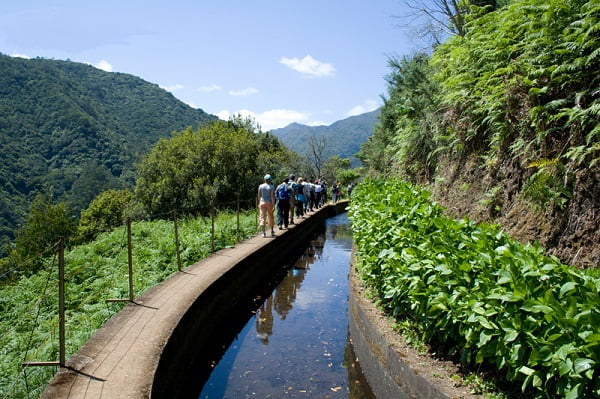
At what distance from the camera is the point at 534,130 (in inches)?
279

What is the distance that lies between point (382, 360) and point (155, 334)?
2849mm

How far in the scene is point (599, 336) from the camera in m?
2.62

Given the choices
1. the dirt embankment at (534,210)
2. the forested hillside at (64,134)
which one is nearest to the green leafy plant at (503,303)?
the dirt embankment at (534,210)

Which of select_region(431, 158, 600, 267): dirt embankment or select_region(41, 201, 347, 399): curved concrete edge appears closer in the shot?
select_region(41, 201, 347, 399): curved concrete edge

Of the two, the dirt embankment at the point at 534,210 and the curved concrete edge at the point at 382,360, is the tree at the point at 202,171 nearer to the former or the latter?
the dirt embankment at the point at 534,210

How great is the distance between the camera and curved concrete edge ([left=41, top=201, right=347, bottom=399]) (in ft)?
14.3

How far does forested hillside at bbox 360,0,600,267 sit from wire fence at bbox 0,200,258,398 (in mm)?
5913

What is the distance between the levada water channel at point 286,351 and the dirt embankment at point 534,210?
10.2 feet

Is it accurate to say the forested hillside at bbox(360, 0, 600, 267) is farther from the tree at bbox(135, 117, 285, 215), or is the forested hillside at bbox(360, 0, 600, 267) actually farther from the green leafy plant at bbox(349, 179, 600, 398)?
the tree at bbox(135, 117, 285, 215)

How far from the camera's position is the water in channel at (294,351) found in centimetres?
604

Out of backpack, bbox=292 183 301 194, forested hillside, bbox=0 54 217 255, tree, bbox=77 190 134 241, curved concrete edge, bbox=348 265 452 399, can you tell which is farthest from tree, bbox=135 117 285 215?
forested hillside, bbox=0 54 217 255

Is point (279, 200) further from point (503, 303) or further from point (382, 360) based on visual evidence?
point (503, 303)

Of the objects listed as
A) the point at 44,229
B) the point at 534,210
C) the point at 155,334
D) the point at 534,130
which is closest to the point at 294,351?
the point at 155,334

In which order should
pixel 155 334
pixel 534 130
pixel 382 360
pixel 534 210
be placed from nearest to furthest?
pixel 382 360
pixel 155 334
pixel 534 210
pixel 534 130
